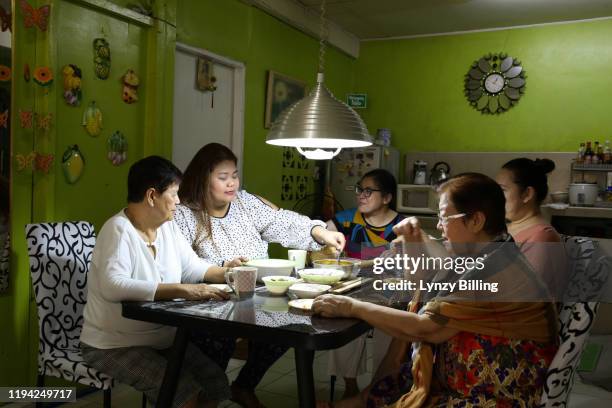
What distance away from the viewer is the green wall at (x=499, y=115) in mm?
4930

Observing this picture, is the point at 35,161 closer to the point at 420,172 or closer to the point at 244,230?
the point at 244,230

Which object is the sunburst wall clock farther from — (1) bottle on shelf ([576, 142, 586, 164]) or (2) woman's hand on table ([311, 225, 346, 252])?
(2) woman's hand on table ([311, 225, 346, 252])

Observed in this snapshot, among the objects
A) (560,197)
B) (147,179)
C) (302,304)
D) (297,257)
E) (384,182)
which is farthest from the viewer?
(560,197)

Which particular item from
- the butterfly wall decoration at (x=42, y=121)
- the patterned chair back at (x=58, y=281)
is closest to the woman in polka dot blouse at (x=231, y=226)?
the patterned chair back at (x=58, y=281)

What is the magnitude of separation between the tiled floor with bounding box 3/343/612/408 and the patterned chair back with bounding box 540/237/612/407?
158 centimetres

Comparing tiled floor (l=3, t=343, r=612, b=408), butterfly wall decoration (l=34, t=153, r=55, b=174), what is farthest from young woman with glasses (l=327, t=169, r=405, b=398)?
butterfly wall decoration (l=34, t=153, r=55, b=174)

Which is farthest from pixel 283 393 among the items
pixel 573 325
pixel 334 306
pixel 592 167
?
pixel 592 167

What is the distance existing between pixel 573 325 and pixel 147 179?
148 cm

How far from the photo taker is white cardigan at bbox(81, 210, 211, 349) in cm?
180

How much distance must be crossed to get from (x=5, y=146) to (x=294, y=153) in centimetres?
274

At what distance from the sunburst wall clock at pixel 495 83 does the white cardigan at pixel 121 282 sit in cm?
411

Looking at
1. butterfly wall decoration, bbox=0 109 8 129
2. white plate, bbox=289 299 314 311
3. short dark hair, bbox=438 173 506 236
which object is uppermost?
butterfly wall decoration, bbox=0 109 8 129

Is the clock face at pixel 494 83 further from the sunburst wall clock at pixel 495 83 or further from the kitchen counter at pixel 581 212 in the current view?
the kitchen counter at pixel 581 212

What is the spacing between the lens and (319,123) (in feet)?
7.17
